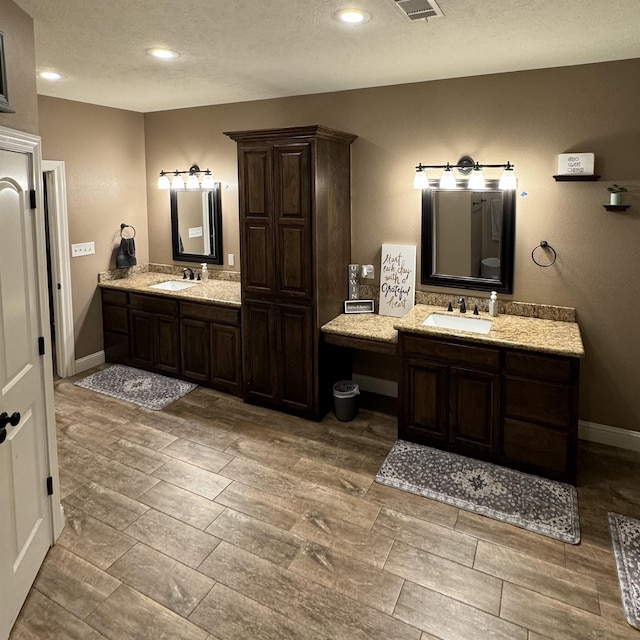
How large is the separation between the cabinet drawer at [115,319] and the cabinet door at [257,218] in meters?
1.66

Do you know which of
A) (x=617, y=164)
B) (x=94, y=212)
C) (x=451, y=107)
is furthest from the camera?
(x=94, y=212)

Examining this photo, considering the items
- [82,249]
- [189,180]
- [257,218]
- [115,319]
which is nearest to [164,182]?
[189,180]

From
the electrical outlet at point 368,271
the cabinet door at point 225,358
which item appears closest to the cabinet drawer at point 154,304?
the cabinet door at point 225,358

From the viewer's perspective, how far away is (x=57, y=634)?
6.97 feet

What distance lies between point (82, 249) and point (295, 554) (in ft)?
12.1

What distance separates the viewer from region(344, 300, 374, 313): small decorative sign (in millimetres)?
4297

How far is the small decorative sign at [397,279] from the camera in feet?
13.7

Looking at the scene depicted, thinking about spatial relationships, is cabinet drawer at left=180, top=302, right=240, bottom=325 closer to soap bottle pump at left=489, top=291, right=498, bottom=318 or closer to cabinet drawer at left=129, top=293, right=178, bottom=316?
cabinet drawer at left=129, top=293, right=178, bottom=316

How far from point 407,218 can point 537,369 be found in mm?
1608

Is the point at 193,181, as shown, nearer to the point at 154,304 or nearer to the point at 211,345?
the point at 154,304

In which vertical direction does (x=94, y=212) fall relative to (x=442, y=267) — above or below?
above

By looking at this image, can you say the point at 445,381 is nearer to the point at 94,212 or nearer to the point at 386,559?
the point at 386,559

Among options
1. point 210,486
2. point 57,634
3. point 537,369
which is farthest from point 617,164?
point 57,634

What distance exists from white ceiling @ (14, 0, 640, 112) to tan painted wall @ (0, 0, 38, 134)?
0.10 m
